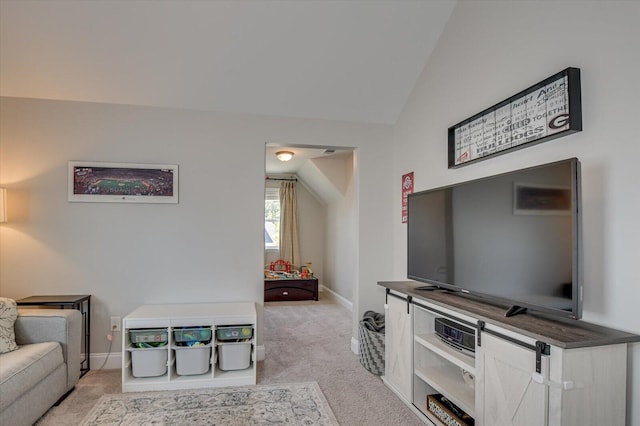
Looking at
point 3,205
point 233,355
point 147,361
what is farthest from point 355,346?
point 3,205

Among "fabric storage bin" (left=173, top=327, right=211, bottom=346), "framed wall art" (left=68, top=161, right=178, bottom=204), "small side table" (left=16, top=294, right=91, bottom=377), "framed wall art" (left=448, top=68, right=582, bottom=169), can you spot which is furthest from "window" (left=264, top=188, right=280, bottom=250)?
"framed wall art" (left=448, top=68, right=582, bottom=169)

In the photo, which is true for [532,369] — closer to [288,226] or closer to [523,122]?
[523,122]

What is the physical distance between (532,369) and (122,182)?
3.15 metres

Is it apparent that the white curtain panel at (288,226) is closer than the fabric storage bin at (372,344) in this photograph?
No

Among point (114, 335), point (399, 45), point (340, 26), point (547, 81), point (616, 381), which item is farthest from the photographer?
point (114, 335)

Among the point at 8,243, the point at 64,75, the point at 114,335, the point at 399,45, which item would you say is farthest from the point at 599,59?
the point at 8,243

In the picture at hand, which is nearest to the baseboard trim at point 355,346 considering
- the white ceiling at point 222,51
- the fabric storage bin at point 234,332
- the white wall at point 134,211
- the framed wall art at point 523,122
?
the white wall at point 134,211

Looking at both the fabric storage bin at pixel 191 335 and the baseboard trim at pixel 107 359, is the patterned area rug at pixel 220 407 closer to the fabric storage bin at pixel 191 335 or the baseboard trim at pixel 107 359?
the fabric storage bin at pixel 191 335

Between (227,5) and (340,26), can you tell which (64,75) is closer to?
(227,5)

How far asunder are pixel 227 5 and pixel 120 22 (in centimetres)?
75

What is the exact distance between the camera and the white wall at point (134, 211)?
3.10 m

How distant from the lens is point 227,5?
258cm

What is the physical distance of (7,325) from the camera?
237 cm

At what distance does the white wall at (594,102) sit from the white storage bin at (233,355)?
2085mm
